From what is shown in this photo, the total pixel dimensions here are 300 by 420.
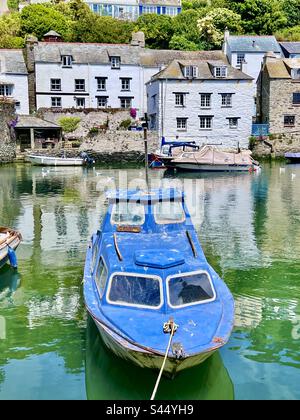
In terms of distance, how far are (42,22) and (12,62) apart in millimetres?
16963

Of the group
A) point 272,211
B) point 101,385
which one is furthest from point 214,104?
point 101,385

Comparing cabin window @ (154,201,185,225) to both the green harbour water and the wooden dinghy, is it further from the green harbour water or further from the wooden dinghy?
the wooden dinghy

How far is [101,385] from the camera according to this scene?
1123 cm

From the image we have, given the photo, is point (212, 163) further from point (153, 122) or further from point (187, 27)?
point (187, 27)

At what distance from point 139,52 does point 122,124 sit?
37.1 feet

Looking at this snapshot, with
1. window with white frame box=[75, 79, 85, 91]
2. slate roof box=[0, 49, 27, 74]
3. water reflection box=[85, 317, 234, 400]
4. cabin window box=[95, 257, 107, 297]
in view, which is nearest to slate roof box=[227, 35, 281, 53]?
window with white frame box=[75, 79, 85, 91]

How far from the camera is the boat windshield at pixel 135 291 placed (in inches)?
465

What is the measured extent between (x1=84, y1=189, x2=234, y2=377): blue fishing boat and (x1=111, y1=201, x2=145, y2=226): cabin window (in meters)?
0.04

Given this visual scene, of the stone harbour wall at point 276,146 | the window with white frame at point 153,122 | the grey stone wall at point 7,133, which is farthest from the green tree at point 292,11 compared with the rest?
the grey stone wall at point 7,133

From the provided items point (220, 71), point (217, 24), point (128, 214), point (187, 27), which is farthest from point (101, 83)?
point (128, 214)

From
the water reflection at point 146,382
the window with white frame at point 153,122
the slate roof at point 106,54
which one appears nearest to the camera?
the water reflection at point 146,382

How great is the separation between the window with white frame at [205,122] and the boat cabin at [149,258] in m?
45.1

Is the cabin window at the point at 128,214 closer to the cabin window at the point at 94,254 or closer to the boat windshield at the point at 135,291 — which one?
the cabin window at the point at 94,254

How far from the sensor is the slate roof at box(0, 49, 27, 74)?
204 feet
